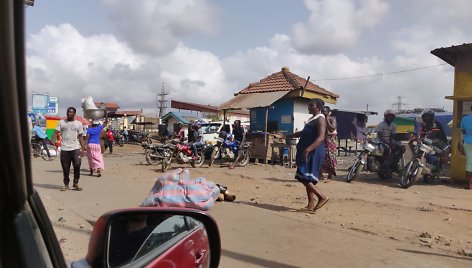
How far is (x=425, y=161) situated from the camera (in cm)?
1029

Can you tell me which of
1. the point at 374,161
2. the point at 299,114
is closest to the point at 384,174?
the point at 374,161

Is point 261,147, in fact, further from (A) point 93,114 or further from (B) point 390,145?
(A) point 93,114

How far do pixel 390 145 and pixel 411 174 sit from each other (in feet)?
4.63

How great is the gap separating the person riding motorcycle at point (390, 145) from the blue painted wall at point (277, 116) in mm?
5775

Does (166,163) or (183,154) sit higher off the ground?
(183,154)

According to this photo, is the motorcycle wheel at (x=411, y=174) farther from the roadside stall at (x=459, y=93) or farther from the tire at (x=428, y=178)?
the roadside stall at (x=459, y=93)

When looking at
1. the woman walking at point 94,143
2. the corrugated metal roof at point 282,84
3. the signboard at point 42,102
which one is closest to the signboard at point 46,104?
the signboard at point 42,102

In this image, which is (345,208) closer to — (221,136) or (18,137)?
(18,137)

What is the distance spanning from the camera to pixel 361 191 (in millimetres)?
9219

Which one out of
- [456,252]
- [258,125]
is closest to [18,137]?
[456,252]

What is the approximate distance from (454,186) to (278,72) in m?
10.4

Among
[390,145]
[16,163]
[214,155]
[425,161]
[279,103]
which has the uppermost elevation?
[279,103]

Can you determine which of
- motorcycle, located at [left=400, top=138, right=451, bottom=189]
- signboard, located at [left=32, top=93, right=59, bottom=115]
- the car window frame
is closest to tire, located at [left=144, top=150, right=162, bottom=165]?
motorcycle, located at [left=400, top=138, right=451, bottom=189]

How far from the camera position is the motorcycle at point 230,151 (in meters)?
14.6
